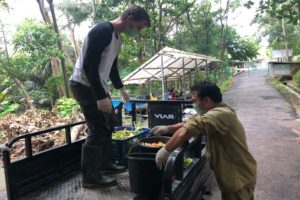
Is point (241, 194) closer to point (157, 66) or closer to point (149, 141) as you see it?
point (149, 141)

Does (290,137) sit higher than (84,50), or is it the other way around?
(84,50)

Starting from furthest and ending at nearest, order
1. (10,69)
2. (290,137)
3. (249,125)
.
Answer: (10,69) < (249,125) < (290,137)

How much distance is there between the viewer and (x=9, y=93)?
53.1ft

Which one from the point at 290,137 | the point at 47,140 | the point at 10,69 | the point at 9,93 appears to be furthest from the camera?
the point at 9,93

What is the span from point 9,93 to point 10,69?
270cm

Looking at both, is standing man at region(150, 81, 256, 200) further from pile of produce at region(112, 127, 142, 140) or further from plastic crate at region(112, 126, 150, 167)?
pile of produce at region(112, 127, 142, 140)

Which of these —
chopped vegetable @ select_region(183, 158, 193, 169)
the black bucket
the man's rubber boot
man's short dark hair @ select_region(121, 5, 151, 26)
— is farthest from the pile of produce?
man's short dark hair @ select_region(121, 5, 151, 26)

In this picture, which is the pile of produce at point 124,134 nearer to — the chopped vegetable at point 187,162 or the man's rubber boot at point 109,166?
the man's rubber boot at point 109,166

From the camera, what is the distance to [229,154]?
Answer: 2.58 m

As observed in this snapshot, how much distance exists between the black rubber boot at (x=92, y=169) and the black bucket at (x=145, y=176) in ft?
1.90

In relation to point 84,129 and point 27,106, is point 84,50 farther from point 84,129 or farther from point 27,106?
point 27,106

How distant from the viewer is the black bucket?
93.6 inches

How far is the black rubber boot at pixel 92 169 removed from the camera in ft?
9.53

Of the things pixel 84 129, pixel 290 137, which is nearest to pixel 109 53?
pixel 84 129
